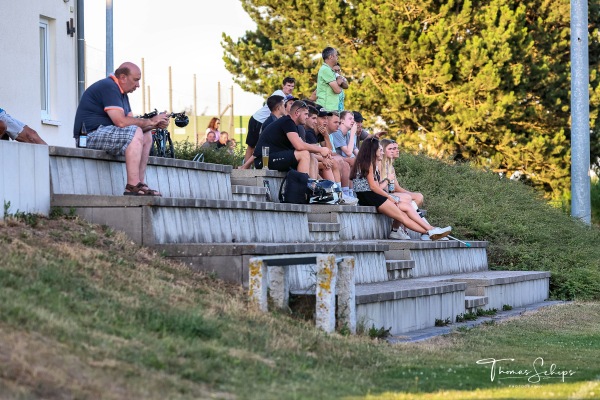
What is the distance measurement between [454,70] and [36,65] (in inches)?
580

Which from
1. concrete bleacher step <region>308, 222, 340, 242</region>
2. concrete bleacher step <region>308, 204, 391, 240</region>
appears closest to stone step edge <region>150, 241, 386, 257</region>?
concrete bleacher step <region>308, 222, 340, 242</region>

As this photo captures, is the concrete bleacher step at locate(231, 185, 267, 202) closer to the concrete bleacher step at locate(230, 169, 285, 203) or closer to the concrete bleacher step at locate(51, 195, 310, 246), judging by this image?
the concrete bleacher step at locate(230, 169, 285, 203)

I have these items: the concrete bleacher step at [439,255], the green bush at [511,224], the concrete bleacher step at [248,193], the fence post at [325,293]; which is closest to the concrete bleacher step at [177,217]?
the fence post at [325,293]

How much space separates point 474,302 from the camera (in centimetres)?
1401

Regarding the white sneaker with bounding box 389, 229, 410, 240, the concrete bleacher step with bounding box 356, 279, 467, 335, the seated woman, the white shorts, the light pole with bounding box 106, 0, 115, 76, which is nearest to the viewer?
the concrete bleacher step with bounding box 356, 279, 467, 335

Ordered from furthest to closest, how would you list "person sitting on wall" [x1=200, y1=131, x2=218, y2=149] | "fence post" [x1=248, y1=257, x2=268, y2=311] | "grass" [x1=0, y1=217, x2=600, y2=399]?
"person sitting on wall" [x1=200, y1=131, x2=218, y2=149] → "fence post" [x1=248, y1=257, x2=268, y2=311] → "grass" [x1=0, y1=217, x2=600, y2=399]

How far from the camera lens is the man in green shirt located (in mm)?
18422

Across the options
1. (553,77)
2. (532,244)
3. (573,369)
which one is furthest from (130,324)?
(553,77)

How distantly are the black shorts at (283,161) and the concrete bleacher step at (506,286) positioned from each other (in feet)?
7.47

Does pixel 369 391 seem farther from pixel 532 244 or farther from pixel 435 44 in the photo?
pixel 435 44

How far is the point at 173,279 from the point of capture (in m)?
9.59

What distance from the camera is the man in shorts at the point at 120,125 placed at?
441 inches

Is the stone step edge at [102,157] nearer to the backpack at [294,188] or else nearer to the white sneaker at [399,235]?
the backpack at [294,188]
